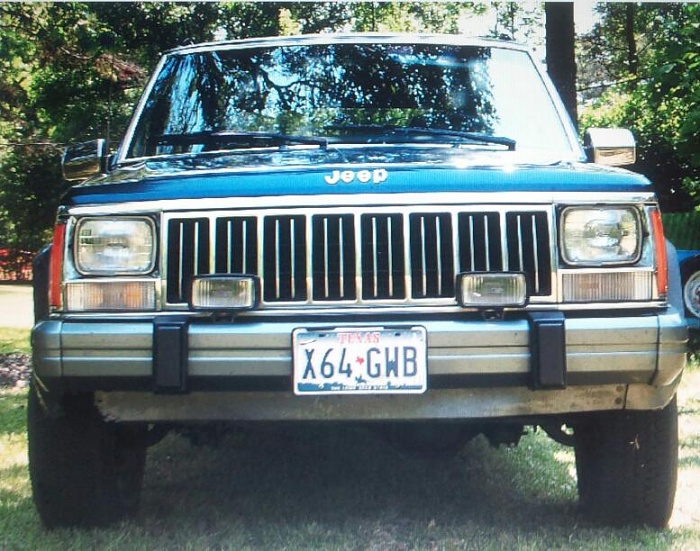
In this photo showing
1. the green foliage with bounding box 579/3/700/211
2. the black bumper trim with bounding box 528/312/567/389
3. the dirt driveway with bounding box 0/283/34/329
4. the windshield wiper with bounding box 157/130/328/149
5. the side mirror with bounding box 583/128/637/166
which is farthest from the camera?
the dirt driveway with bounding box 0/283/34/329

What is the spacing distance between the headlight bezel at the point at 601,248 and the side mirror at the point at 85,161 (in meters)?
1.91

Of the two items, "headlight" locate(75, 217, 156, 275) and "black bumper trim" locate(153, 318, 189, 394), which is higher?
"headlight" locate(75, 217, 156, 275)

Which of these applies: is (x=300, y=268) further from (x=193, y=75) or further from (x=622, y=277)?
(x=193, y=75)

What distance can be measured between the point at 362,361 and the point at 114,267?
832mm

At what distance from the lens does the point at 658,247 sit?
3.15m

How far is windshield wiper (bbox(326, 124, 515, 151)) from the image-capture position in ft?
13.0

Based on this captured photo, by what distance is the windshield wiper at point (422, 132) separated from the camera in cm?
A: 398

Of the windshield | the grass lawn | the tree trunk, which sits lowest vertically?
the grass lawn

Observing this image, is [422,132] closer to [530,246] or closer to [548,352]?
[530,246]

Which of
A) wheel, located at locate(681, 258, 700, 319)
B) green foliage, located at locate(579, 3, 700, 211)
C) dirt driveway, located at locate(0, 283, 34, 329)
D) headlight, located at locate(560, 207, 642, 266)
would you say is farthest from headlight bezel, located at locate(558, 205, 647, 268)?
dirt driveway, located at locate(0, 283, 34, 329)

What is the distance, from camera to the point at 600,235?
316 cm

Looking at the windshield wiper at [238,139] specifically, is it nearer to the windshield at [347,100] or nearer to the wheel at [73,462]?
the windshield at [347,100]

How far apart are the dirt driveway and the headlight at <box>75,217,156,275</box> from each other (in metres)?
8.09

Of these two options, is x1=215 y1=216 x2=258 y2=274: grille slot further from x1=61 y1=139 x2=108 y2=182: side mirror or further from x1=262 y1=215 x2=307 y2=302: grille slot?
x1=61 y1=139 x2=108 y2=182: side mirror
